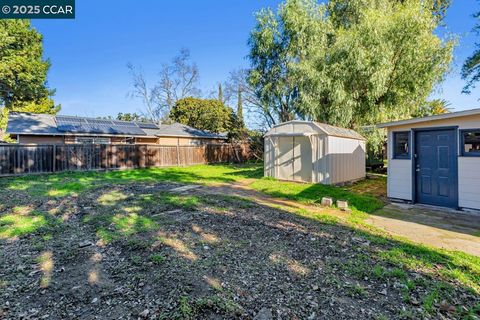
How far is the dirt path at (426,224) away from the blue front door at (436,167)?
486 mm

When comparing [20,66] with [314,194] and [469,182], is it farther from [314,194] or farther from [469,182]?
[469,182]

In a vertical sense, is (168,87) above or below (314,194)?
above

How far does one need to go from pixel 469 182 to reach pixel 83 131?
19.2 meters

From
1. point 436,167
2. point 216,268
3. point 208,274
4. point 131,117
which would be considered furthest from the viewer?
point 131,117

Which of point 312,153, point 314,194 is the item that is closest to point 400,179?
point 314,194

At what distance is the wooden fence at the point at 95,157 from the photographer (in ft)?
38.2

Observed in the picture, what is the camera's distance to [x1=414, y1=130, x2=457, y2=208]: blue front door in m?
6.47

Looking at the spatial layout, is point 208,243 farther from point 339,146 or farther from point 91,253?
point 339,146

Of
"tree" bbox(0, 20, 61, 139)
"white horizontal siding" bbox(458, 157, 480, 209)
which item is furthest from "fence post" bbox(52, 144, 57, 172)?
"white horizontal siding" bbox(458, 157, 480, 209)

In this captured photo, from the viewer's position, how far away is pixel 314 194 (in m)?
8.24

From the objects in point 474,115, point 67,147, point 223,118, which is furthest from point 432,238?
point 223,118

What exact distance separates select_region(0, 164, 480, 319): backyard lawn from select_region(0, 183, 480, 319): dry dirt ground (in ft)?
0.05
